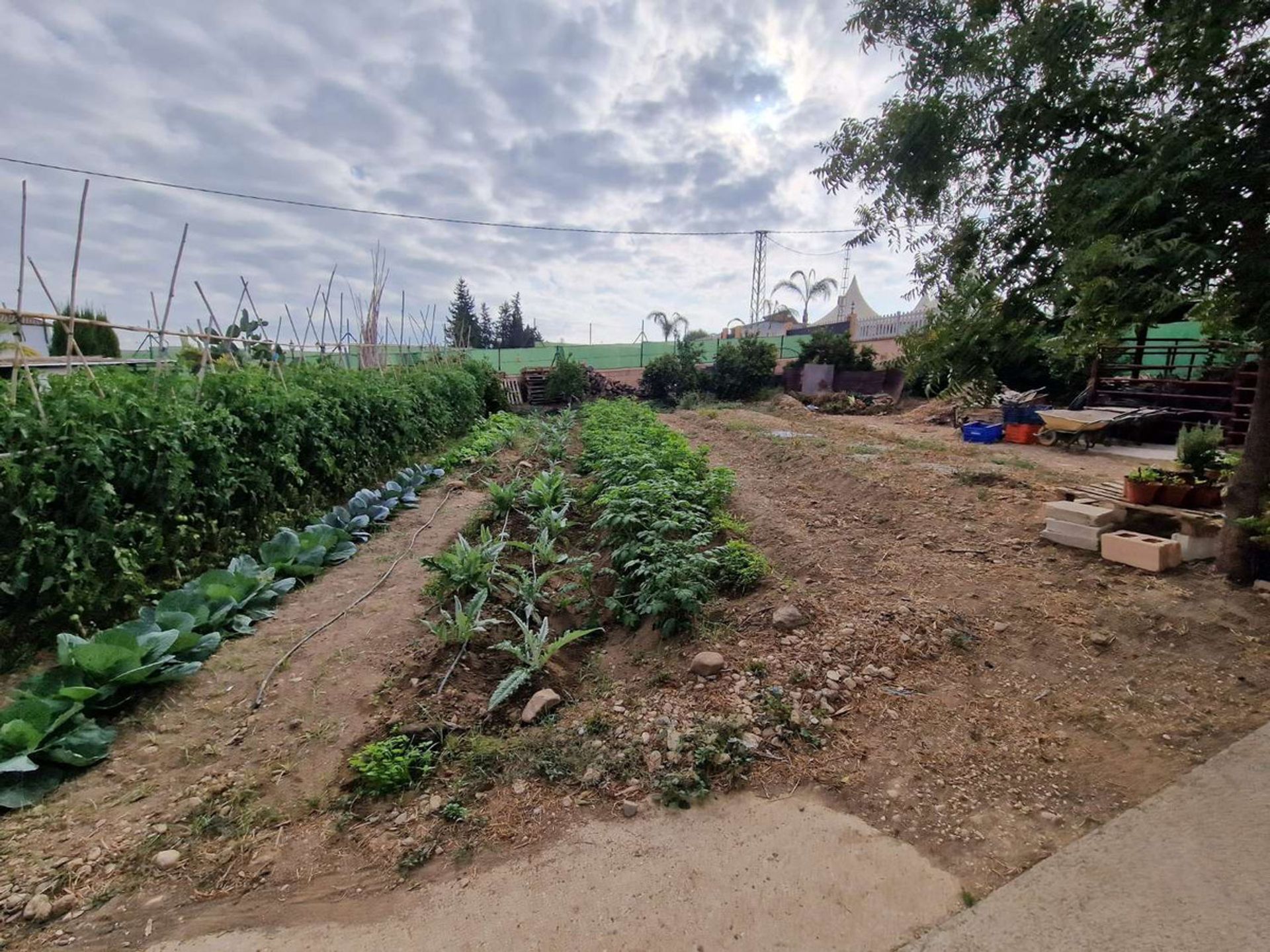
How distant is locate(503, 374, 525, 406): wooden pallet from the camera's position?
20.0m

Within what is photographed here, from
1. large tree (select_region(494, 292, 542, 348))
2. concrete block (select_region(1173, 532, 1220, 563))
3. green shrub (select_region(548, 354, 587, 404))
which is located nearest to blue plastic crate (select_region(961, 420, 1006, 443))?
concrete block (select_region(1173, 532, 1220, 563))

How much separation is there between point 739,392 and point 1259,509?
17901mm

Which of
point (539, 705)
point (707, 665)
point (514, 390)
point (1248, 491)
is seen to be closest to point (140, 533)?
point (539, 705)

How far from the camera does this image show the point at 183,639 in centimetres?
335

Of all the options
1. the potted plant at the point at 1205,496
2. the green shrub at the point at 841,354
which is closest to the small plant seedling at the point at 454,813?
the potted plant at the point at 1205,496

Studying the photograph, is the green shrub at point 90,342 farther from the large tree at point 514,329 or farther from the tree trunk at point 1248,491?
the large tree at point 514,329

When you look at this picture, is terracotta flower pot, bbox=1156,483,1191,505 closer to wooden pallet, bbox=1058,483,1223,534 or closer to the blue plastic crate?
wooden pallet, bbox=1058,483,1223,534

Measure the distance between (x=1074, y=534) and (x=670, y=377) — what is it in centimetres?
1774

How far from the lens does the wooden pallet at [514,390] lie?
20.0 m

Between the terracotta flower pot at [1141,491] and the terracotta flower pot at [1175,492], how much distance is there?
0.06 m

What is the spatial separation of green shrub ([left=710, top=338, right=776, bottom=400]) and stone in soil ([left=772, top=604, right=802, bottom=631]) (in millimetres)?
18057

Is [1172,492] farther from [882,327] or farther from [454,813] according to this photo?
[882,327]

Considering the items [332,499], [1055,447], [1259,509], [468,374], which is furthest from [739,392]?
[1259,509]

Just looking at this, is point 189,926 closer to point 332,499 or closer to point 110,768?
point 110,768
